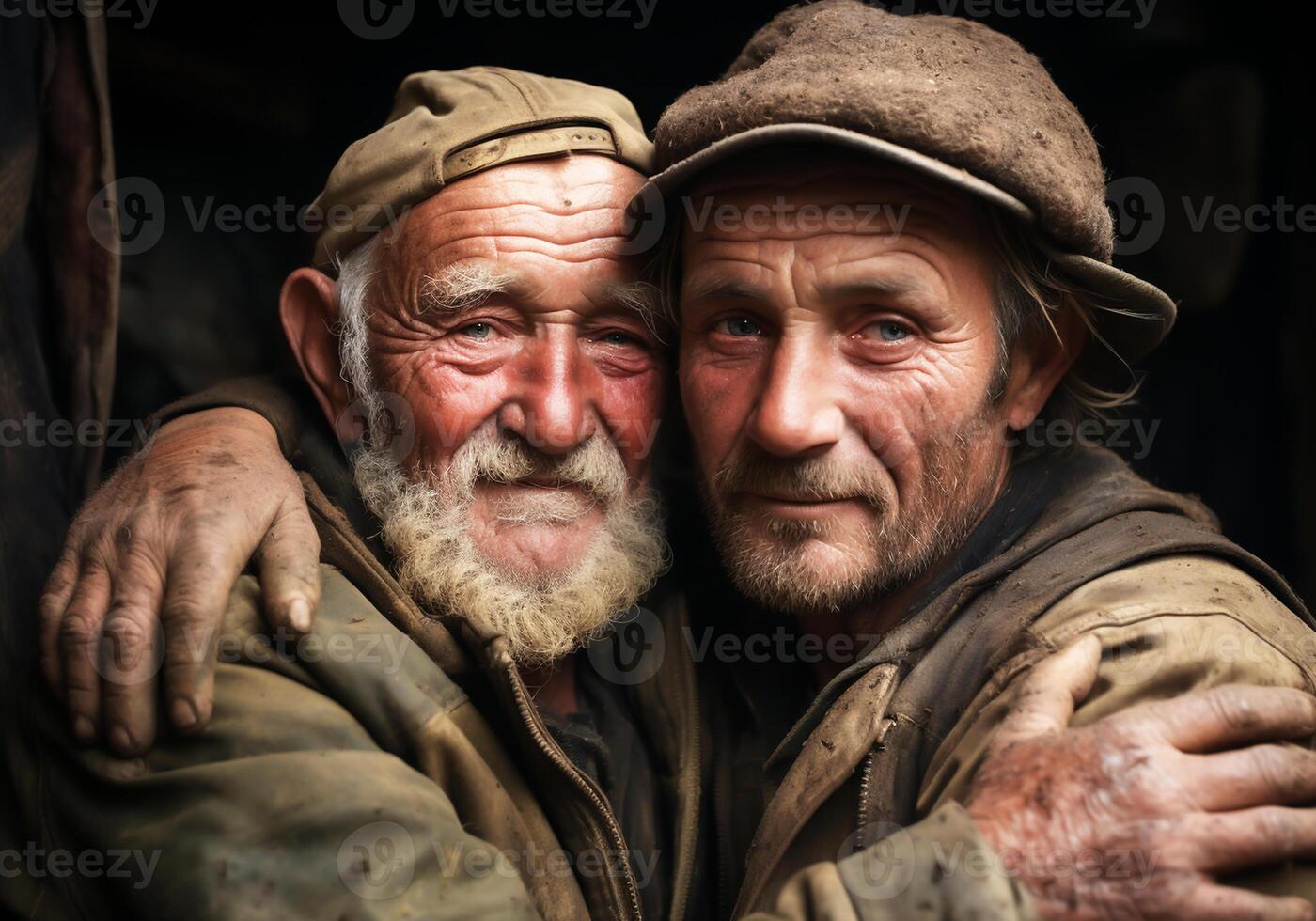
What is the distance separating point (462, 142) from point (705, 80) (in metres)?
2.30

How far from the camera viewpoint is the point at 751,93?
8.30ft

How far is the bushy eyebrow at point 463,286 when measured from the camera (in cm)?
283

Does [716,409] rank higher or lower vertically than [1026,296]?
lower

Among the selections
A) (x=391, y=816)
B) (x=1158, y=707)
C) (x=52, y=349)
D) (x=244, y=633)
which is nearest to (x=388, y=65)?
(x=52, y=349)

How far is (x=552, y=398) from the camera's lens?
2832 millimetres

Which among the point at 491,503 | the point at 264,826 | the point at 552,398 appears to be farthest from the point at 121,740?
the point at 552,398
